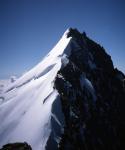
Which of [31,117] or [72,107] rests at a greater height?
[31,117]

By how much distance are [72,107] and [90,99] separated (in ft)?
33.9

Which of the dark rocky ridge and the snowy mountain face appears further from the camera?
the dark rocky ridge

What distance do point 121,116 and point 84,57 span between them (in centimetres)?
2283

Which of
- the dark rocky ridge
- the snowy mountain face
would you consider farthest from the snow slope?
the dark rocky ridge

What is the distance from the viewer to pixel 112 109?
190ft

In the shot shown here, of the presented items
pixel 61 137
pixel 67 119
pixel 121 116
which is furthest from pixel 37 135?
pixel 121 116

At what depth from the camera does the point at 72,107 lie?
39938mm

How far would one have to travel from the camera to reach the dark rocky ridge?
38375 millimetres

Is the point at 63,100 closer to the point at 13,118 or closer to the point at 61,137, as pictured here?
the point at 61,137

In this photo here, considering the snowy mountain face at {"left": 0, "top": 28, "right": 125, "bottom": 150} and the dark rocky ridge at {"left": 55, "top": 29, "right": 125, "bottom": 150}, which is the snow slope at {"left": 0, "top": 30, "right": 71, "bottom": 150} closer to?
the snowy mountain face at {"left": 0, "top": 28, "right": 125, "bottom": 150}

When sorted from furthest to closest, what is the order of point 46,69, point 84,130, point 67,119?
point 46,69
point 84,130
point 67,119

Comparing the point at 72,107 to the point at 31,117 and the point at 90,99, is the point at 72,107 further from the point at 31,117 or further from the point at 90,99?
the point at 90,99

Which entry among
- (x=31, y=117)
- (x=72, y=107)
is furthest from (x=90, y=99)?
(x=31, y=117)

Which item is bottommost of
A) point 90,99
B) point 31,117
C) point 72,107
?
point 90,99
